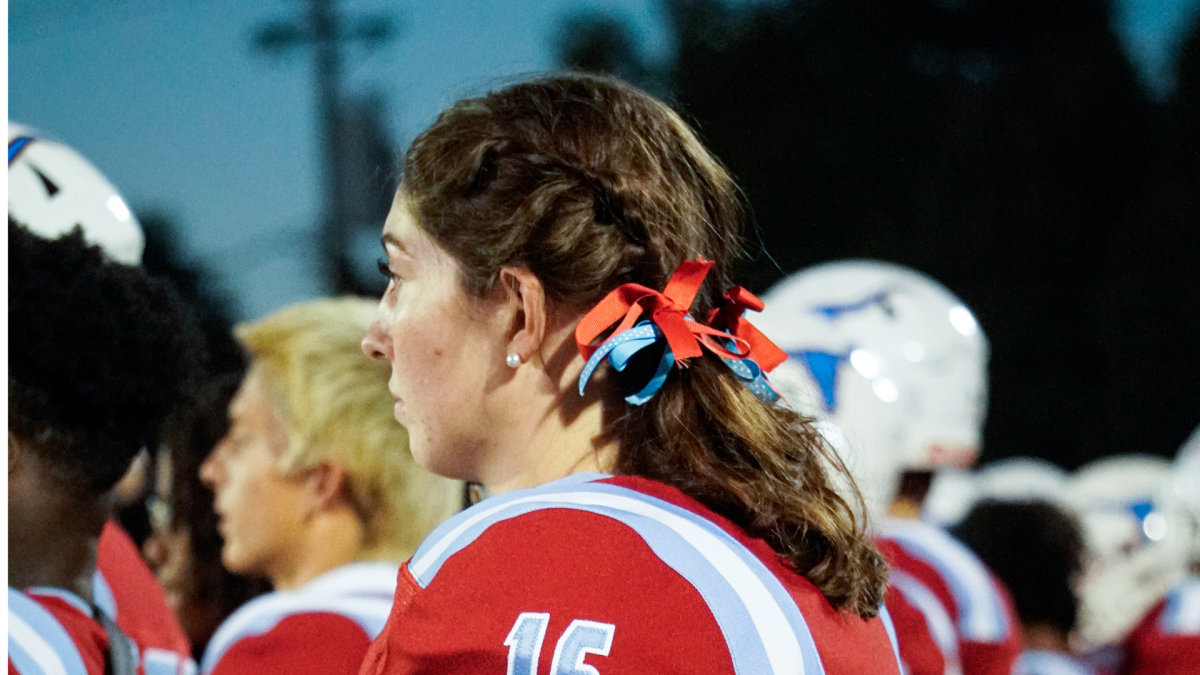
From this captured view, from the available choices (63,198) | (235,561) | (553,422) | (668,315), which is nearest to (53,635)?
(235,561)

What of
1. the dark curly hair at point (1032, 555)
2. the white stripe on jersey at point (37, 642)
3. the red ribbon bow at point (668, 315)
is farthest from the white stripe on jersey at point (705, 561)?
the dark curly hair at point (1032, 555)

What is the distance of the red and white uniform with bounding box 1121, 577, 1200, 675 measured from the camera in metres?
1.80

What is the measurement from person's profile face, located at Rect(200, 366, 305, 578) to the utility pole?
0.20 meters

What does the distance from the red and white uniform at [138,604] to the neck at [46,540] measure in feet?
0.13

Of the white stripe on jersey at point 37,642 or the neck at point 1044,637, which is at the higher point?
the white stripe on jersey at point 37,642

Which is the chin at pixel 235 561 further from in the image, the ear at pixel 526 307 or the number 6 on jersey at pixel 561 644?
the number 6 on jersey at pixel 561 644

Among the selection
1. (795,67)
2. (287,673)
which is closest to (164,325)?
(287,673)

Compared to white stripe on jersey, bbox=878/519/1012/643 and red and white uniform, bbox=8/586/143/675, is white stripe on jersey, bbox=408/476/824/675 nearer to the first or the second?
red and white uniform, bbox=8/586/143/675

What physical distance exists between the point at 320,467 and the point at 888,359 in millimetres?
869

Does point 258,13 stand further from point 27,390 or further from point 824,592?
point 824,592

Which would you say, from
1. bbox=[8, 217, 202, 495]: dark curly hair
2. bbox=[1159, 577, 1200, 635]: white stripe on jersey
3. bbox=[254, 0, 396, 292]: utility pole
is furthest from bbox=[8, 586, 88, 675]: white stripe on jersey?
bbox=[1159, 577, 1200, 635]: white stripe on jersey

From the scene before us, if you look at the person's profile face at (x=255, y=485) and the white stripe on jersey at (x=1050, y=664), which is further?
the white stripe on jersey at (x=1050, y=664)

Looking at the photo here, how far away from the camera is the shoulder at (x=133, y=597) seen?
4.92 feet

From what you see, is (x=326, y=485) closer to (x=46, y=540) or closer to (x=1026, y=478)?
(x=46, y=540)
